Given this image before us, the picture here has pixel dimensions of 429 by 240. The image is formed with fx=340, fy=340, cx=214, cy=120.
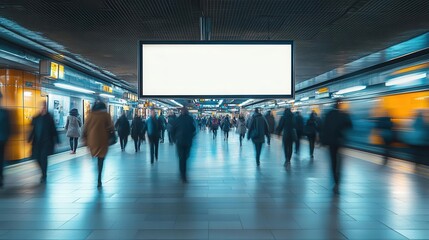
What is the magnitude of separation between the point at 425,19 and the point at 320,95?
13.5 m

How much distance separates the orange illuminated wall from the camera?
11297mm

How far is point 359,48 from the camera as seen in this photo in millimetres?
10562

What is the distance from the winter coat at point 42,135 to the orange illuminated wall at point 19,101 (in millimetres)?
3511

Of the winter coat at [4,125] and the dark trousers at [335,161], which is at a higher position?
the winter coat at [4,125]

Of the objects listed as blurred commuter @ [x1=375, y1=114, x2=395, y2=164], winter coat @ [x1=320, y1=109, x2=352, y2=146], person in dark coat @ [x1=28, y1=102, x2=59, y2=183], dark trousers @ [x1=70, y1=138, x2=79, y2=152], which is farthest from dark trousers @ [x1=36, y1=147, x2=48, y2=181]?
blurred commuter @ [x1=375, y1=114, x2=395, y2=164]

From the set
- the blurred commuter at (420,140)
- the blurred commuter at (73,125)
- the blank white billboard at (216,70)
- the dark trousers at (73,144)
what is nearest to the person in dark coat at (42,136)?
the blank white billboard at (216,70)

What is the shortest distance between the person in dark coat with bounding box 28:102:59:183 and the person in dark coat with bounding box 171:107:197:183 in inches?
111

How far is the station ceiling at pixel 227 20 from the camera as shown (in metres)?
6.47

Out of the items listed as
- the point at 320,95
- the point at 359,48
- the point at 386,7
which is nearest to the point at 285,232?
the point at 386,7

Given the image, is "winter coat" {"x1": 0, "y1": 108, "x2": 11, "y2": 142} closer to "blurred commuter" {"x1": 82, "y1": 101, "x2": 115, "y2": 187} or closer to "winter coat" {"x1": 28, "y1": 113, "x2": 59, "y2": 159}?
"winter coat" {"x1": 28, "y1": 113, "x2": 59, "y2": 159}

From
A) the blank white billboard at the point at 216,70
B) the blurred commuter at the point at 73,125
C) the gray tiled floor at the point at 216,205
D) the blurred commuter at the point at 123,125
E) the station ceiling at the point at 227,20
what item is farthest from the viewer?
the blurred commuter at the point at 123,125

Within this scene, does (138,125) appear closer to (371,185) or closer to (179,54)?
(179,54)

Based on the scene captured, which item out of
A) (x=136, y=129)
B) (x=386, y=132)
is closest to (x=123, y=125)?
(x=136, y=129)

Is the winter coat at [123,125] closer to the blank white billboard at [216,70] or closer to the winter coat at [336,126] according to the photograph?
the blank white billboard at [216,70]
